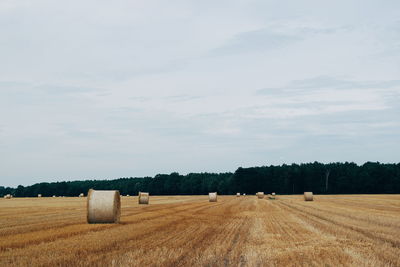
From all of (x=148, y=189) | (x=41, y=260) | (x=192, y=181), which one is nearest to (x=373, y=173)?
(x=192, y=181)

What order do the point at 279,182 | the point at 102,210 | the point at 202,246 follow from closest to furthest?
the point at 202,246 → the point at 102,210 → the point at 279,182

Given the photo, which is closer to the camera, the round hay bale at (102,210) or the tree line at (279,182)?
the round hay bale at (102,210)

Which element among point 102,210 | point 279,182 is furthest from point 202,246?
point 279,182

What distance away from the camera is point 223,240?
565 inches

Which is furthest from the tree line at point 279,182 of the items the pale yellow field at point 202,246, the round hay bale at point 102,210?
the round hay bale at point 102,210

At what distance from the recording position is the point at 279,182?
5546 inches

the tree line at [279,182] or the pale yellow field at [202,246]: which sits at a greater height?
the tree line at [279,182]

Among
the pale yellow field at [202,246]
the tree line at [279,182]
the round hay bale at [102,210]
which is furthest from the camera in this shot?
the tree line at [279,182]

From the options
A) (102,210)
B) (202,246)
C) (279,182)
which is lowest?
(202,246)

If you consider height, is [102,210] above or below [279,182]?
below

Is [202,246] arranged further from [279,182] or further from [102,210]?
[279,182]

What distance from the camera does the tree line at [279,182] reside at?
120050mm

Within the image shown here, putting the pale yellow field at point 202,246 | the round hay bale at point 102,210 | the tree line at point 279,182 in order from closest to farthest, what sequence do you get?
the pale yellow field at point 202,246
the round hay bale at point 102,210
the tree line at point 279,182

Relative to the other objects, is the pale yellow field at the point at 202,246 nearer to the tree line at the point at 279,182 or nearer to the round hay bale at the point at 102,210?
the round hay bale at the point at 102,210
